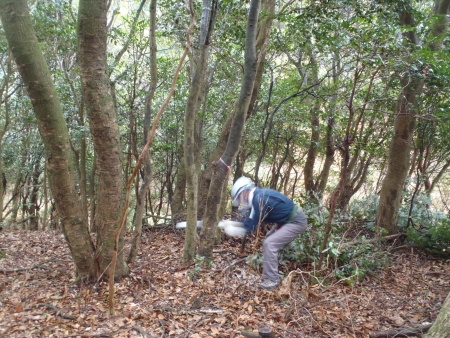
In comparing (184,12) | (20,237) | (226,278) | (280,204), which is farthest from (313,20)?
(20,237)

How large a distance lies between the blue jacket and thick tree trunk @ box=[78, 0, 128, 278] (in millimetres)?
1917

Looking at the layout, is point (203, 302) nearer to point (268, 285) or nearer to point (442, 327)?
point (268, 285)

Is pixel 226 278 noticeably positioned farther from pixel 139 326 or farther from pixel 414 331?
pixel 414 331

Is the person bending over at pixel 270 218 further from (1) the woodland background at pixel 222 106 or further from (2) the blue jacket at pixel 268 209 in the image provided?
(1) the woodland background at pixel 222 106

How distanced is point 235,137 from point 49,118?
2485mm

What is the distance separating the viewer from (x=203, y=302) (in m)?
4.36

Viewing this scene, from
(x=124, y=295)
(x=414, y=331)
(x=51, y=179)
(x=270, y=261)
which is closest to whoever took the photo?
(x=414, y=331)

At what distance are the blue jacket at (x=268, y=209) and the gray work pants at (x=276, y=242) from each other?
0.47 feet

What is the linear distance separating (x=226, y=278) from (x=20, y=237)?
18.8ft

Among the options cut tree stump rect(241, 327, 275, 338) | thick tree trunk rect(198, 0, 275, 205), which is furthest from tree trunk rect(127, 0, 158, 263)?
cut tree stump rect(241, 327, 275, 338)

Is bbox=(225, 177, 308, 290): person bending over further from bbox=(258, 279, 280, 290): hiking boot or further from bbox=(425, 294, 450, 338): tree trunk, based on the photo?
bbox=(425, 294, 450, 338): tree trunk

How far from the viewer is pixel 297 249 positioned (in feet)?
19.0

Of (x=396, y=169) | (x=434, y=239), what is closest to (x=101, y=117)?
(x=396, y=169)

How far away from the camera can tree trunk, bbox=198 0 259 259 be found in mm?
4523
